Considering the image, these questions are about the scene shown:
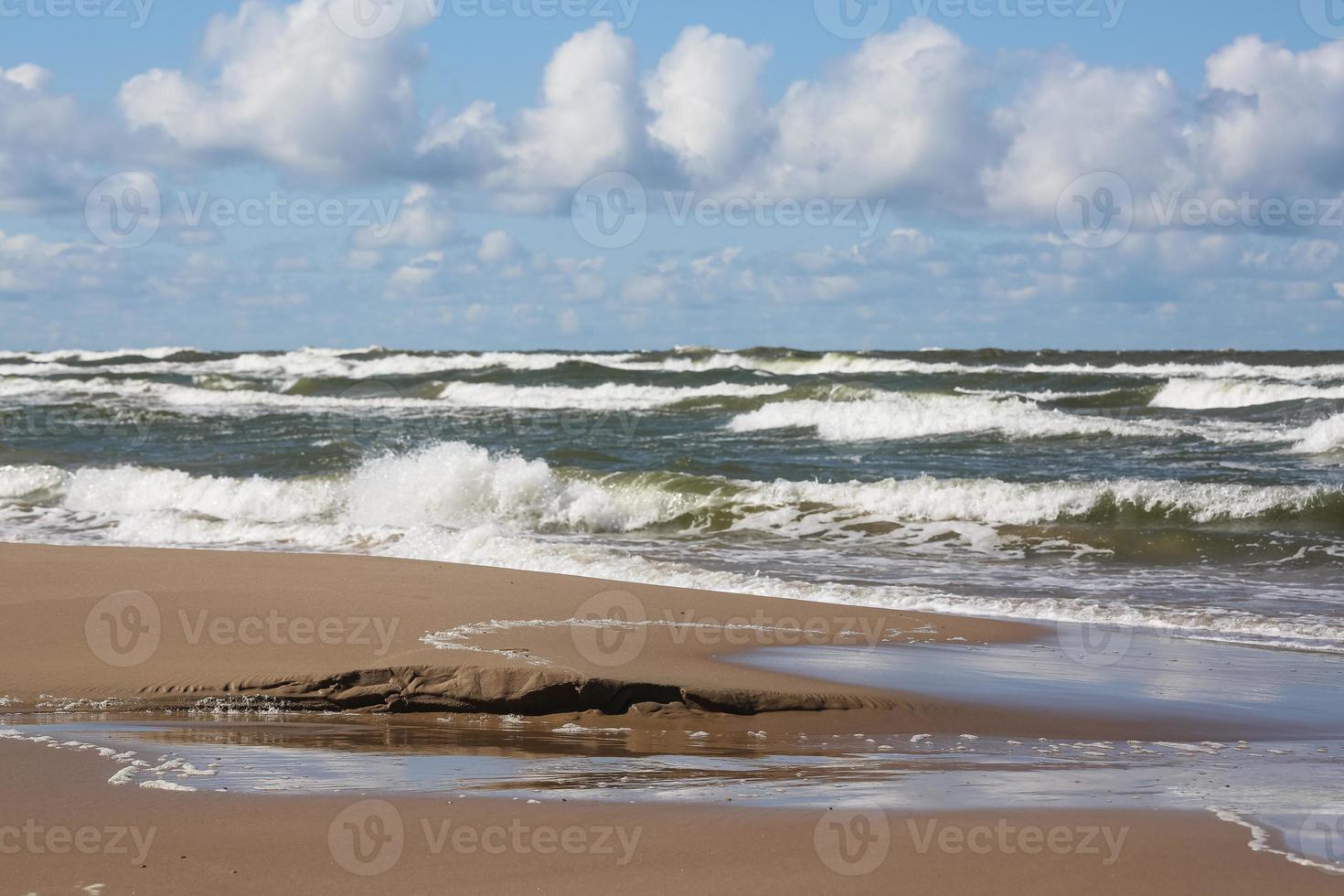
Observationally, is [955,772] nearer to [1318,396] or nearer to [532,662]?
[532,662]

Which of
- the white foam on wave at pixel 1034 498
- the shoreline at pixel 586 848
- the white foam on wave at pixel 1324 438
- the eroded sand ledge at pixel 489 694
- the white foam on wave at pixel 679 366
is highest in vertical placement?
the white foam on wave at pixel 679 366

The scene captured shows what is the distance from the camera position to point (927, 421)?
81.5ft

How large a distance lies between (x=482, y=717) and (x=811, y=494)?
9698 millimetres

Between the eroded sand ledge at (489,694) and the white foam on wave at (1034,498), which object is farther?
the white foam on wave at (1034,498)

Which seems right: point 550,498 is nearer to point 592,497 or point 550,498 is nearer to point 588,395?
point 592,497

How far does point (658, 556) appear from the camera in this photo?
38.3 feet

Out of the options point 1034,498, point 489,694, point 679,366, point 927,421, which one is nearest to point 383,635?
point 489,694

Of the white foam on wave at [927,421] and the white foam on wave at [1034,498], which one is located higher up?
the white foam on wave at [927,421]

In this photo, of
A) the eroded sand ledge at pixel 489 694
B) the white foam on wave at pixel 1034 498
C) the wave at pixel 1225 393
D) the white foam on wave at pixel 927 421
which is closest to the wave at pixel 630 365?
the wave at pixel 1225 393

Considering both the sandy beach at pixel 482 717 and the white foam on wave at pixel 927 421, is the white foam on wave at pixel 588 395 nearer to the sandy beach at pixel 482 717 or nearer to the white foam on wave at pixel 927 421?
the white foam on wave at pixel 927 421

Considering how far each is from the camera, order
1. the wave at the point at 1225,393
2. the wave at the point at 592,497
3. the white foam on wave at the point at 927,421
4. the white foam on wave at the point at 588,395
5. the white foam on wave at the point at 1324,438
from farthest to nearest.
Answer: the white foam on wave at the point at 588,395 < the wave at the point at 1225,393 < the white foam on wave at the point at 927,421 < the white foam on wave at the point at 1324,438 < the wave at the point at 592,497

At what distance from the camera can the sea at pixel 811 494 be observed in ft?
34.1

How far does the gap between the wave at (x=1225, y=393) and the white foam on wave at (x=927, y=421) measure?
18.7 feet

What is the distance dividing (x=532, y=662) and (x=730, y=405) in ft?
86.5
